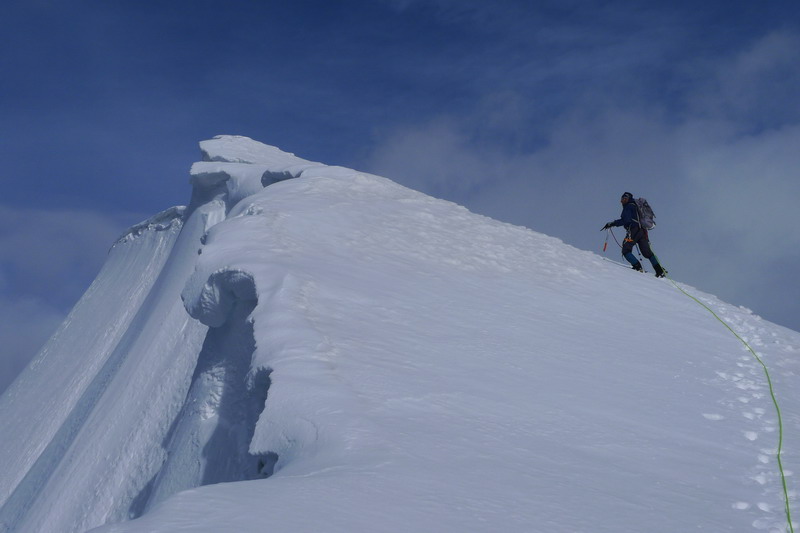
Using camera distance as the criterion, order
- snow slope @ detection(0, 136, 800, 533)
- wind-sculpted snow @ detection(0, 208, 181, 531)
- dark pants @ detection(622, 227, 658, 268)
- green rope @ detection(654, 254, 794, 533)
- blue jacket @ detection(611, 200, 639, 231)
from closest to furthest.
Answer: snow slope @ detection(0, 136, 800, 533), green rope @ detection(654, 254, 794, 533), wind-sculpted snow @ detection(0, 208, 181, 531), dark pants @ detection(622, 227, 658, 268), blue jacket @ detection(611, 200, 639, 231)

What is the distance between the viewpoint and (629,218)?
37.1ft

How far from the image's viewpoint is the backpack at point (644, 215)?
11.2 metres

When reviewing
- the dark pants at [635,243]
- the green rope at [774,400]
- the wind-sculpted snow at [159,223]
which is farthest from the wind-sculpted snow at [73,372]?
the dark pants at [635,243]

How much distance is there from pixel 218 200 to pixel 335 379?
897 cm

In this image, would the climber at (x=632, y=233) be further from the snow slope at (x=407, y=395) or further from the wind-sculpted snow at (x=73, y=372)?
the wind-sculpted snow at (x=73, y=372)

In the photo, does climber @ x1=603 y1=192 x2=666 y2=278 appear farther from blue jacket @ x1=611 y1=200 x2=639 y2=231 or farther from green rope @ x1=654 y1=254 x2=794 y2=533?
green rope @ x1=654 y1=254 x2=794 y2=533

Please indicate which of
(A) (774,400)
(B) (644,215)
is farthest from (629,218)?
(A) (774,400)

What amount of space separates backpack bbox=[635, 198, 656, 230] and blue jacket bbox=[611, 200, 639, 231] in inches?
2.2

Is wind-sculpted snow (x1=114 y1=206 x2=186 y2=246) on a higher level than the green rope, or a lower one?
higher

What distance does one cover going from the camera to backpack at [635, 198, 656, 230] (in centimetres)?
1123

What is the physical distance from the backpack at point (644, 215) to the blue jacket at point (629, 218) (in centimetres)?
6

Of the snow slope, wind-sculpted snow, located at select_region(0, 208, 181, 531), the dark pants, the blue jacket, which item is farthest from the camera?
the blue jacket

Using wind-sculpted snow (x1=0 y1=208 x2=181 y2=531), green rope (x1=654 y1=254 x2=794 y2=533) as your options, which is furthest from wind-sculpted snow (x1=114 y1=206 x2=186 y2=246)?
green rope (x1=654 y1=254 x2=794 y2=533)

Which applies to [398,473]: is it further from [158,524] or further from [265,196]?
[265,196]
